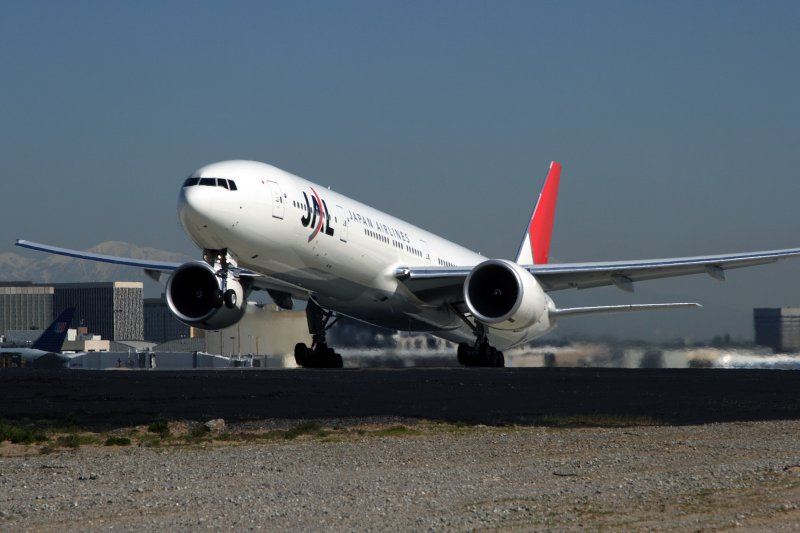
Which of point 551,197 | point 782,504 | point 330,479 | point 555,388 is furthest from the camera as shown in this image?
point 551,197

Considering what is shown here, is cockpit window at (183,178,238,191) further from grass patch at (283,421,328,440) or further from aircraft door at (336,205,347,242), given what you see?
grass patch at (283,421,328,440)

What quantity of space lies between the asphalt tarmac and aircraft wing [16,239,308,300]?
10.2 ft

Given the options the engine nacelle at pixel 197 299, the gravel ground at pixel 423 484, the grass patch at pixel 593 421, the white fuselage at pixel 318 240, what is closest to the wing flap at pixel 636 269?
the white fuselage at pixel 318 240

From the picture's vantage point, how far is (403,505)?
9.38m

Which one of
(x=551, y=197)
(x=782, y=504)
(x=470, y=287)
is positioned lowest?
(x=782, y=504)

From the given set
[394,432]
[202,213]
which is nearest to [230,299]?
[202,213]

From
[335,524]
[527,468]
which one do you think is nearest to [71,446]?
[527,468]

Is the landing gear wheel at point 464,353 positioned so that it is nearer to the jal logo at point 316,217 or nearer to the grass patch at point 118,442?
the jal logo at point 316,217

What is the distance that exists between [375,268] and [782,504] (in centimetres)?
2351

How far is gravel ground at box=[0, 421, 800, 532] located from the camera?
8680mm

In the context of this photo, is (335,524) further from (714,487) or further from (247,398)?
(247,398)

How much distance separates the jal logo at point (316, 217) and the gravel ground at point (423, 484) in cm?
1362

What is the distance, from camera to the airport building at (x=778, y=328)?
3716 cm

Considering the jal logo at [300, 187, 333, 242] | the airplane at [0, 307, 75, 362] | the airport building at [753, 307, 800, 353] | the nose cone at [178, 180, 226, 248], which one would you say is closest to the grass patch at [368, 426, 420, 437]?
the nose cone at [178, 180, 226, 248]
